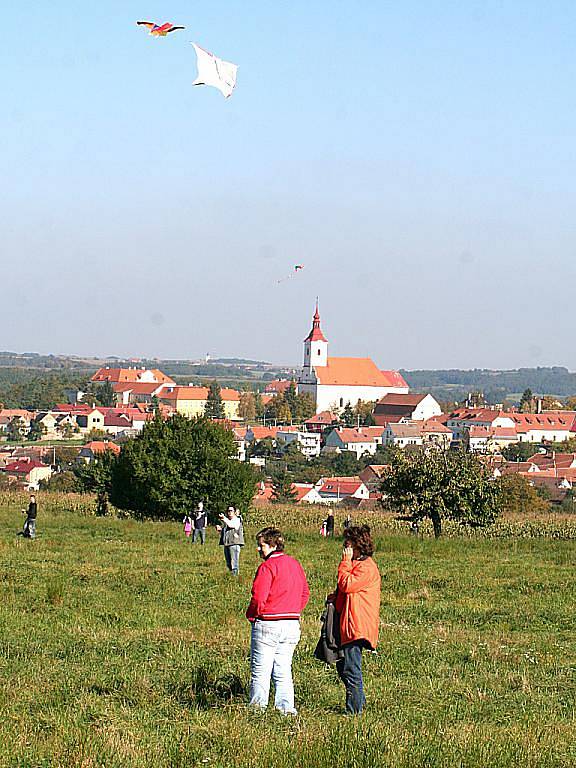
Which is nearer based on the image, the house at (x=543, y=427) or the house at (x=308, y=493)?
the house at (x=308, y=493)

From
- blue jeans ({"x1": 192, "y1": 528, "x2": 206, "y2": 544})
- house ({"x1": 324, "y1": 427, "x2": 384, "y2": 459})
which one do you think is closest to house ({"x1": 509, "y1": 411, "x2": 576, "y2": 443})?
house ({"x1": 324, "y1": 427, "x2": 384, "y2": 459})

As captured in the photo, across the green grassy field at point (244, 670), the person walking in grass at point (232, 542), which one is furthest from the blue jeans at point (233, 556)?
the green grassy field at point (244, 670)

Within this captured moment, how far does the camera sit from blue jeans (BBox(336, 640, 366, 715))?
8602 mm

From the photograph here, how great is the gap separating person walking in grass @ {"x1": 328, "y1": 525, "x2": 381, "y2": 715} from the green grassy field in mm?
510

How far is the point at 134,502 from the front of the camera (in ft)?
120

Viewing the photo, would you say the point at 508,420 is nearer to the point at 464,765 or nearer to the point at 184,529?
the point at 184,529

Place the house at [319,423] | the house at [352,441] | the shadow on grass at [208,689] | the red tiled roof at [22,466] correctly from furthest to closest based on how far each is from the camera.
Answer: the house at [319,423], the house at [352,441], the red tiled roof at [22,466], the shadow on grass at [208,689]

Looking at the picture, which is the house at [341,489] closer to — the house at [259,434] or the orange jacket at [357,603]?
the house at [259,434]

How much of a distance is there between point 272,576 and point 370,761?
1939 mm

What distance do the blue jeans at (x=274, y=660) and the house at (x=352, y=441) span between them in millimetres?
141700

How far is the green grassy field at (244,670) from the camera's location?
7508 mm

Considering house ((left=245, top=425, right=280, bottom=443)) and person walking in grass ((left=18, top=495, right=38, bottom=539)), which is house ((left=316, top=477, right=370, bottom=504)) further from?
person walking in grass ((left=18, top=495, right=38, bottom=539))

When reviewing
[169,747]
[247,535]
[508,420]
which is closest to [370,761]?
[169,747]

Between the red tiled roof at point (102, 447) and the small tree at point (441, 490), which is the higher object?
the small tree at point (441, 490)
